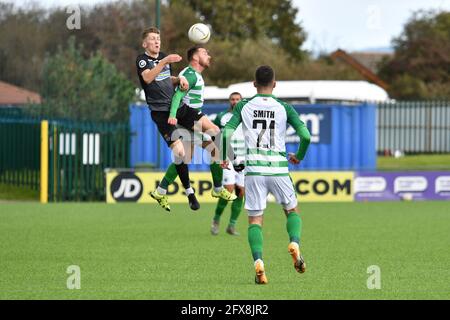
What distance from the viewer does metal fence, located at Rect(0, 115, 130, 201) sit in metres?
30.1

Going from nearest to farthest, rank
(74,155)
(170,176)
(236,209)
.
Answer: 1. (170,176)
2. (236,209)
3. (74,155)

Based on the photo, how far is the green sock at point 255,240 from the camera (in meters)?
13.0

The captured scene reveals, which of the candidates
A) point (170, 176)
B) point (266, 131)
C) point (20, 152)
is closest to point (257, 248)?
point (266, 131)

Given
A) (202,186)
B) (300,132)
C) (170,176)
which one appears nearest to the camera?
(300,132)

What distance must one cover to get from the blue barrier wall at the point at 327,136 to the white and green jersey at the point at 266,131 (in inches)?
774

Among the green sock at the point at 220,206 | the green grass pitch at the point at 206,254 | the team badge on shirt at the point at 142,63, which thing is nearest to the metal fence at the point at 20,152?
the green grass pitch at the point at 206,254

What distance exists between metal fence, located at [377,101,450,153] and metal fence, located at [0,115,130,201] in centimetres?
1554

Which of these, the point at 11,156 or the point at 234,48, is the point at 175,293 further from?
the point at 234,48

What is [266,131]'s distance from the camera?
12914mm

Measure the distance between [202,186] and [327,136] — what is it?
5.77 metres

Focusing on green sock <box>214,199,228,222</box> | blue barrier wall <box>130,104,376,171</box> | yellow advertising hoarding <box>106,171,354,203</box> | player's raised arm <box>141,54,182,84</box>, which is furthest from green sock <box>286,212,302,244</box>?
blue barrier wall <box>130,104,376,171</box>

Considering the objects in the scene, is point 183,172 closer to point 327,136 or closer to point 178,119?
point 178,119
